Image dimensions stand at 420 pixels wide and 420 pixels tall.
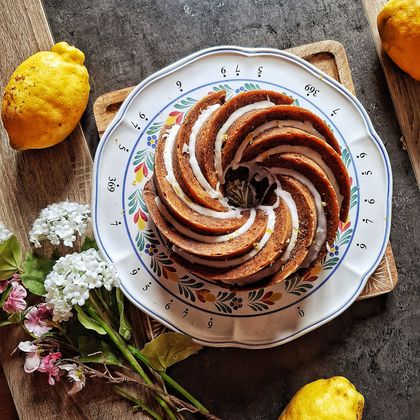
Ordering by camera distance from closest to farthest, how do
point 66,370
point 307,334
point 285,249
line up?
1. point 285,249
2. point 66,370
3. point 307,334

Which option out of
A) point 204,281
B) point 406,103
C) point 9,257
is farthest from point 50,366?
point 406,103

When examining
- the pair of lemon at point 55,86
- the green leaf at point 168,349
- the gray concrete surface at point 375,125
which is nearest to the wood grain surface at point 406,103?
the gray concrete surface at point 375,125

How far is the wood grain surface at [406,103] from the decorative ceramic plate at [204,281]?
0.65ft

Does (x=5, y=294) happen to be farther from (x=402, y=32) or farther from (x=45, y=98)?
(x=402, y=32)

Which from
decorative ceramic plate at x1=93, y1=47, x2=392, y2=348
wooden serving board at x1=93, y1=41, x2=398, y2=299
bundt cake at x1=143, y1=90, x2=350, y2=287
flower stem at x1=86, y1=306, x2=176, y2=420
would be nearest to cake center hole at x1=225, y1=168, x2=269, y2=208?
bundt cake at x1=143, y1=90, x2=350, y2=287

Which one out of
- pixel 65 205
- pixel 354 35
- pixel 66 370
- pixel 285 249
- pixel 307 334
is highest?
pixel 354 35

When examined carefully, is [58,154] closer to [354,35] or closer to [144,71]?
[144,71]

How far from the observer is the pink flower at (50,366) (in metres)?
2.50

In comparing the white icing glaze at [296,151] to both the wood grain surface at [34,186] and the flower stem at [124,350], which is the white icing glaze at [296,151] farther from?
the flower stem at [124,350]

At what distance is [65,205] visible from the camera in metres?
2.52

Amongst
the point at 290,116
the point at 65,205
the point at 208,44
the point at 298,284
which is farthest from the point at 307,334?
the point at 208,44

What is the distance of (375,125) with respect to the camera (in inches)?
109

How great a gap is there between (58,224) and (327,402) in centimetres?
120

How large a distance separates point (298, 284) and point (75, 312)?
882mm
